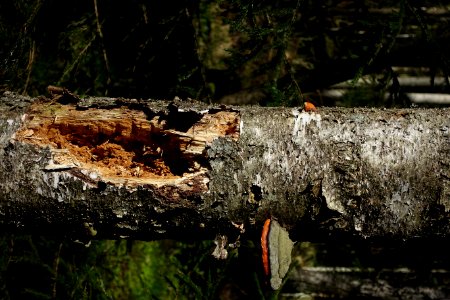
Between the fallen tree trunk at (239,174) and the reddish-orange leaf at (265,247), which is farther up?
the fallen tree trunk at (239,174)

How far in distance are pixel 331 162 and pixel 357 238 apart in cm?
27

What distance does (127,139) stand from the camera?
145cm

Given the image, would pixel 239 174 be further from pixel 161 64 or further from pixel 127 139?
pixel 161 64

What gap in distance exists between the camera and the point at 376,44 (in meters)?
2.09

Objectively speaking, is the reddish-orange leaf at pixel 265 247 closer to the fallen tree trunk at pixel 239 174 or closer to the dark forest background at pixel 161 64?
the fallen tree trunk at pixel 239 174

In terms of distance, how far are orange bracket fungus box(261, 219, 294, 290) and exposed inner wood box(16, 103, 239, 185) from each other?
272mm

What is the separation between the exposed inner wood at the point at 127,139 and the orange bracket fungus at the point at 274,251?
272 millimetres

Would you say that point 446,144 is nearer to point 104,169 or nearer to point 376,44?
point 376,44

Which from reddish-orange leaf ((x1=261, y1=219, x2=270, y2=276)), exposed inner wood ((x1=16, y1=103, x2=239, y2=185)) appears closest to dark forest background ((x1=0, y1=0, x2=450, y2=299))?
reddish-orange leaf ((x1=261, y1=219, x2=270, y2=276))

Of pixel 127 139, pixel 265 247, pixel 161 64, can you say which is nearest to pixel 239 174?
pixel 265 247

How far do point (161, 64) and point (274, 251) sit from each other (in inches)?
70.3

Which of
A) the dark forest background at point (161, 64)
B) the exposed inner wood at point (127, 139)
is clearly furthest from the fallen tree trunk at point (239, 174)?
the dark forest background at point (161, 64)

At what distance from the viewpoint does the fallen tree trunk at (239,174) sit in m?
1.34

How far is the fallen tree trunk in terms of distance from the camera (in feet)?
4.39
